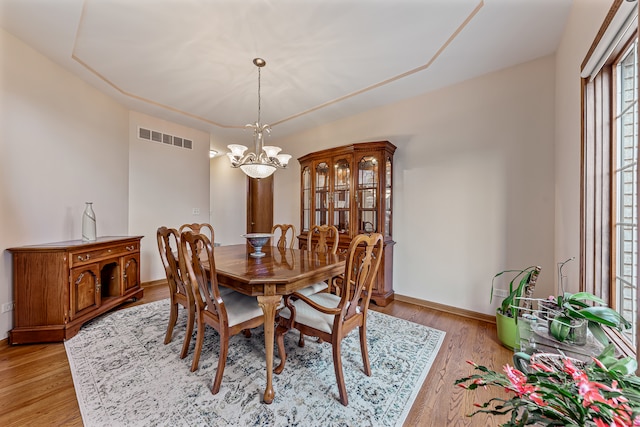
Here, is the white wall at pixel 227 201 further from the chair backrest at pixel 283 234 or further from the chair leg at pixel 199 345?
the chair leg at pixel 199 345

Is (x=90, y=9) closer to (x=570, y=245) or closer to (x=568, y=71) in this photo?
(x=568, y=71)

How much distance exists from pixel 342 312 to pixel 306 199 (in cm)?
246

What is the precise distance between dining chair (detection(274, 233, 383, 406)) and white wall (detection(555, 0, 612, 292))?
4.61 ft

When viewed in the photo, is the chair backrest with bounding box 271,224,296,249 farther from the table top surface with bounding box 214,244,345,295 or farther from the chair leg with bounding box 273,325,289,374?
the chair leg with bounding box 273,325,289,374

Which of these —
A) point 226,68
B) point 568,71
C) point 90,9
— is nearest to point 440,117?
point 568,71

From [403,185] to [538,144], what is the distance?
52.5 inches

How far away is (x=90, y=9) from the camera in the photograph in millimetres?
1794

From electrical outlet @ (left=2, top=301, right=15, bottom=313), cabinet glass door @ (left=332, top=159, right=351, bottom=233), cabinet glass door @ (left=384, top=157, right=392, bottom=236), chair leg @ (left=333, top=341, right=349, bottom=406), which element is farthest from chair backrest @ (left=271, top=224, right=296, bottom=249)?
electrical outlet @ (left=2, top=301, right=15, bottom=313)

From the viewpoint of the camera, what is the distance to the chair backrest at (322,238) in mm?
2693

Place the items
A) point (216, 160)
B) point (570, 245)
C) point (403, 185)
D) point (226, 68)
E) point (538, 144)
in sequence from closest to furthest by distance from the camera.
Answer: point (570, 245)
point (538, 144)
point (226, 68)
point (403, 185)
point (216, 160)

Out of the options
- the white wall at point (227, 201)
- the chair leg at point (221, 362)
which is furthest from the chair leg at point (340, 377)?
the white wall at point (227, 201)

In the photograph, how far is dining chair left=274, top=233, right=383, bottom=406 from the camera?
1471 mm

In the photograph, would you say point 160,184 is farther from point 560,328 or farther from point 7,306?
point 560,328

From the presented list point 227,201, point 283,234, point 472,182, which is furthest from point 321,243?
point 227,201
